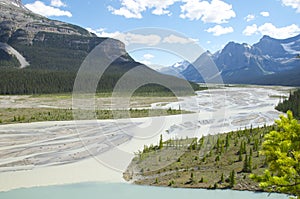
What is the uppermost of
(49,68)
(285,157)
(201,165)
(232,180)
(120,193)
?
(49,68)

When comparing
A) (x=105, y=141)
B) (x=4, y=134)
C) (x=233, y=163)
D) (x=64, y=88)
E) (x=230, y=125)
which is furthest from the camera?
(x=64, y=88)

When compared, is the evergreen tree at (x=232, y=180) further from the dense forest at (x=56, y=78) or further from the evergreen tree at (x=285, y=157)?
the dense forest at (x=56, y=78)

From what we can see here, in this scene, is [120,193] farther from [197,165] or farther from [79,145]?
[79,145]

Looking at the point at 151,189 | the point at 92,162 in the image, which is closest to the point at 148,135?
the point at 92,162

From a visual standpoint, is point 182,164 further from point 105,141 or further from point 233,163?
point 105,141

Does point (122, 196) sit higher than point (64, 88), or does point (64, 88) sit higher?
point (64, 88)

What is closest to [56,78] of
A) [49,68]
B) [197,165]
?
[49,68]
